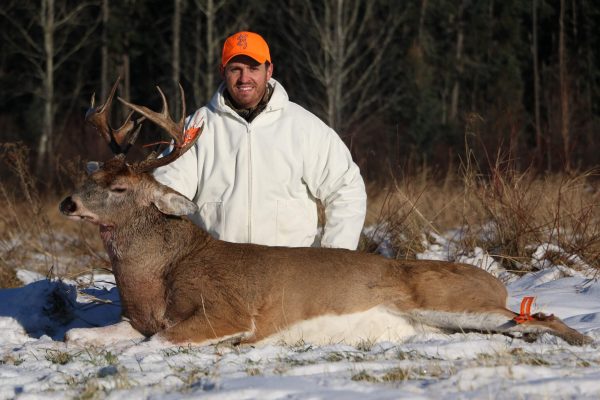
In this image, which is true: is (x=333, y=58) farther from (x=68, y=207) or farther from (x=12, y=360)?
(x=12, y=360)

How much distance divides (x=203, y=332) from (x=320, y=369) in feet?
3.67

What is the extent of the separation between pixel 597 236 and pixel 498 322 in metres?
2.78

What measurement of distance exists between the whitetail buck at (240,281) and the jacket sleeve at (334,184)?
81 centimetres

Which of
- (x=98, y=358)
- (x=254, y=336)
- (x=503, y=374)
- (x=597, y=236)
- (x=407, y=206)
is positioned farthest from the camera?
(x=407, y=206)

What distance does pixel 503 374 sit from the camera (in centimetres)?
402

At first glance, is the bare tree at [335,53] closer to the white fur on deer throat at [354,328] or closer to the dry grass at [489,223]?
the dry grass at [489,223]

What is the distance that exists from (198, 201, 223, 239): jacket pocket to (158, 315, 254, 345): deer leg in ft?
4.12

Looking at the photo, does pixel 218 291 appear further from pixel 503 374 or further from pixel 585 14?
pixel 585 14

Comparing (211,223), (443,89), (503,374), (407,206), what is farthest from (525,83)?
(503,374)

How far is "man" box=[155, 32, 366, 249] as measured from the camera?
6.49 meters

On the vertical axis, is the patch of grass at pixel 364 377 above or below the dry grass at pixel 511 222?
above

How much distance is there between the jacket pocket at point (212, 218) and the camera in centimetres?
649

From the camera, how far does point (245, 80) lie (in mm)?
6648

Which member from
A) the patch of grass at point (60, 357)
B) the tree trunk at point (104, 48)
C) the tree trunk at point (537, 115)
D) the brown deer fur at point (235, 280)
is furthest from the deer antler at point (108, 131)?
the tree trunk at point (104, 48)
